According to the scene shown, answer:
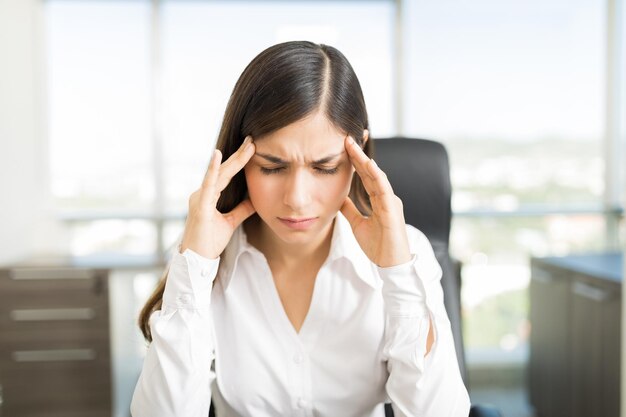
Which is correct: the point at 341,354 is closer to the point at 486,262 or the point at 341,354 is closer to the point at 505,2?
the point at 486,262

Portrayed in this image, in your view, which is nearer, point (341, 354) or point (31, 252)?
point (341, 354)

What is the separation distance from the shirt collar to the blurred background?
2.17m

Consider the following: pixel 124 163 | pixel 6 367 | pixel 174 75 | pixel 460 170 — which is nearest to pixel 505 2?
pixel 460 170

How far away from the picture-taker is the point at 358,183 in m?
1.44

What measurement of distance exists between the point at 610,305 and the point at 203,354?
1733mm

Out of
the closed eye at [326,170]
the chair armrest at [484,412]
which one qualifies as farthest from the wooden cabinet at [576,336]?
the closed eye at [326,170]

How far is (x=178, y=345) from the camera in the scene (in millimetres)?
1199


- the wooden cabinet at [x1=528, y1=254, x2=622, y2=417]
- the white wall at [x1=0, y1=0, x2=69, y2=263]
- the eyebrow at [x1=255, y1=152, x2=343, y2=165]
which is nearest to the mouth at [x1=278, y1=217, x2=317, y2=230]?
the eyebrow at [x1=255, y1=152, x2=343, y2=165]

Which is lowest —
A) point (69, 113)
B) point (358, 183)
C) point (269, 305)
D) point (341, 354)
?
point (341, 354)

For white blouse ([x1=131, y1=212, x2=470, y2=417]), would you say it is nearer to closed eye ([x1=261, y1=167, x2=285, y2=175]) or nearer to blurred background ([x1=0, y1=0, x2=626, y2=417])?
closed eye ([x1=261, y1=167, x2=285, y2=175])

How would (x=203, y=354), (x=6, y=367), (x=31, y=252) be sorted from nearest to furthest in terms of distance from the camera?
(x=203, y=354)
(x=6, y=367)
(x=31, y=252)

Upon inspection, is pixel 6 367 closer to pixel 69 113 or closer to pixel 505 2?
pixel 69 113

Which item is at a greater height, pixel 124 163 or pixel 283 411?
pixel 124 163

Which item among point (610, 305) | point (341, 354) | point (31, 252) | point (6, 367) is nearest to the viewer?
point (341, 354)
